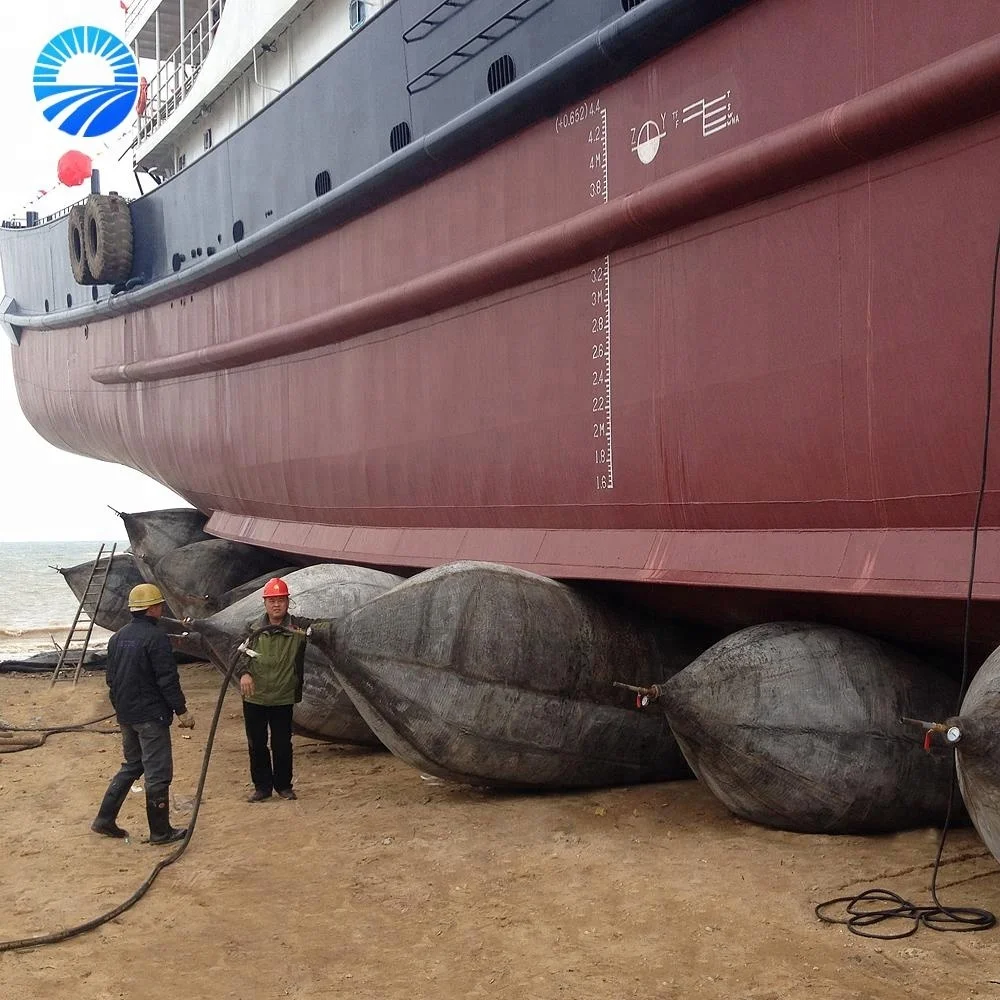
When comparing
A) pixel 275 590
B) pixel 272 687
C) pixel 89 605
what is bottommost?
pixel 89 605

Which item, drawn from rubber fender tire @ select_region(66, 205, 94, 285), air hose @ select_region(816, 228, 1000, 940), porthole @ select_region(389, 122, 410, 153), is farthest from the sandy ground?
rubber fender tire @ select_region(66, 205, 94, 285)

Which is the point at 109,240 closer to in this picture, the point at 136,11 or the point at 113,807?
the point at 136,11

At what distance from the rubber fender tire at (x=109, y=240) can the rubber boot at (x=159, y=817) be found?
772 centimetres

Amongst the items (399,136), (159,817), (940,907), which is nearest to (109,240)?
(399,136)

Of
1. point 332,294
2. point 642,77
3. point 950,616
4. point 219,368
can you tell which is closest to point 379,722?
point 950,616

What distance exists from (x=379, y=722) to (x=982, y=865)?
255 centimetres

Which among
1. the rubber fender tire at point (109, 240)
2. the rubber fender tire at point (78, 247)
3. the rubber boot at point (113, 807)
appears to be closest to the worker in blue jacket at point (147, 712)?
the rubber boot at point (113, 807)

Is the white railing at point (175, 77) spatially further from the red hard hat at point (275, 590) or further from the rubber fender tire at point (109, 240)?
the red hard hat at point (275, 590)

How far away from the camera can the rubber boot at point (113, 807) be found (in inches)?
205

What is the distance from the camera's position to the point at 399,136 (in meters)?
7.14

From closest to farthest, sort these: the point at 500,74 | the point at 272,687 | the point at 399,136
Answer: the point at 272,687 < the point at 500,74 < the point at 399,136

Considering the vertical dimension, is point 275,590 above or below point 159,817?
above

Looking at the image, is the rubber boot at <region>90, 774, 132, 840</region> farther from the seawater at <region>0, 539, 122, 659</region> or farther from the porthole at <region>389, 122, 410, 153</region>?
the seawater at <region>0, 539, 122, 659</region>

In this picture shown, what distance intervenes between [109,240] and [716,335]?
8.28 meters
